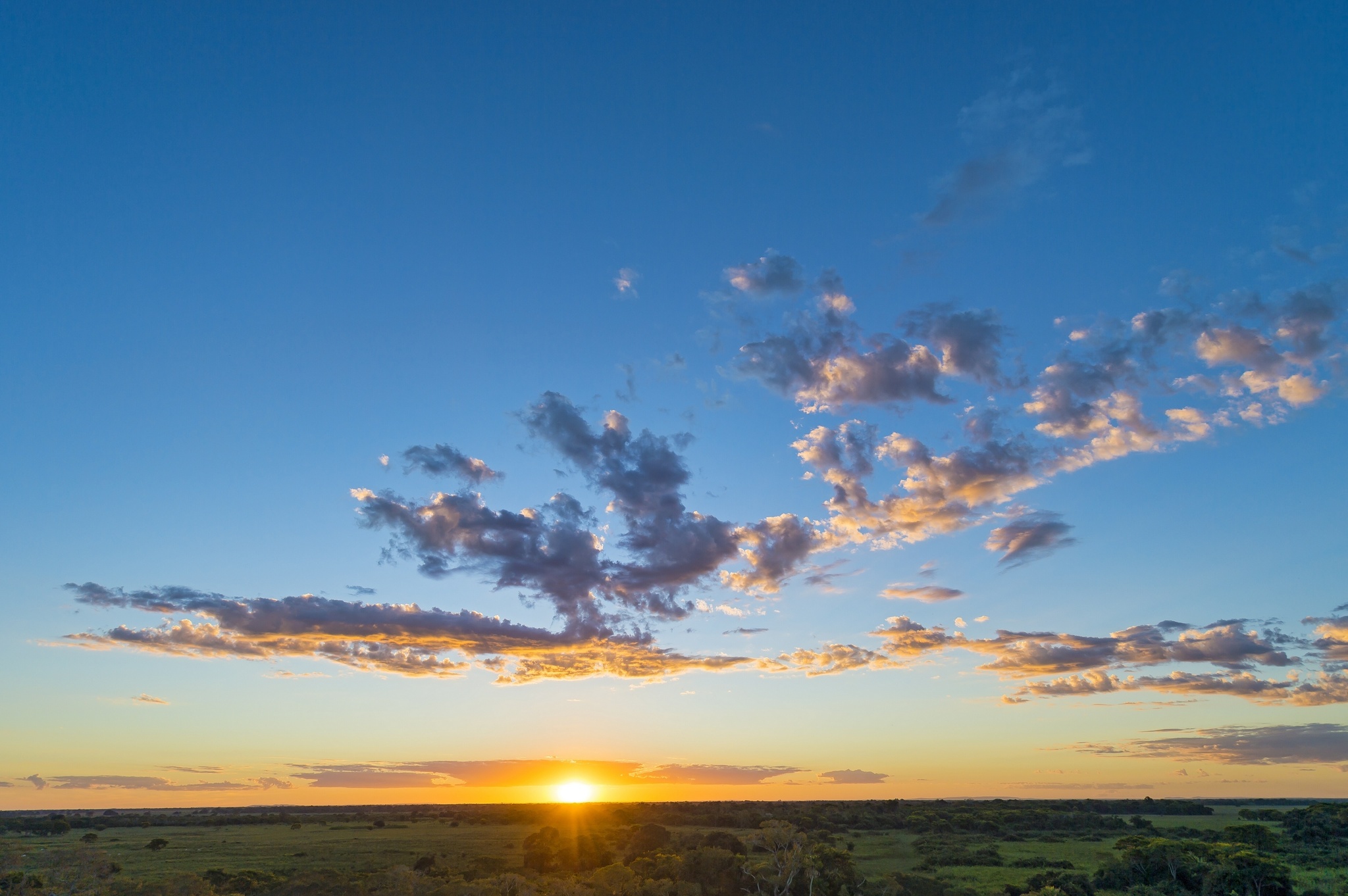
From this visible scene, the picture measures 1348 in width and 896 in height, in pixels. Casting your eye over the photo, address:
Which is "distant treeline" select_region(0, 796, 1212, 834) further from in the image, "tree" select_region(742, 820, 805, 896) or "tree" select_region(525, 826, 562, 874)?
"tree" select_region(742, 820, 805, 896)

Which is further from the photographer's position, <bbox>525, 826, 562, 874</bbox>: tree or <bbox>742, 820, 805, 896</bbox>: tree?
<bbox>525, 826, 562, 874</bbox>: tree

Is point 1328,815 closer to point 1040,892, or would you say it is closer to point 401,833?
point 1040,892

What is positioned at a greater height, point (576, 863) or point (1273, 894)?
point (1273, 894)

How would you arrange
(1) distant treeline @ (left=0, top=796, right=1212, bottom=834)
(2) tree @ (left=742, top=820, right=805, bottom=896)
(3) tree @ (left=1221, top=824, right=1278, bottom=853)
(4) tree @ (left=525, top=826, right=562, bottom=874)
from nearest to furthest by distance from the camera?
(2) tree @ (left=742, top=820, right=805, bottom=896) → (4) tree @ (left=525, top=826, right=562, bottom=874) → (3) tree @ (left=1221, top=824, right=1278, bottom=853) → (1) distant treeline @ (left=0, top=796, right=1212, bottom=834)

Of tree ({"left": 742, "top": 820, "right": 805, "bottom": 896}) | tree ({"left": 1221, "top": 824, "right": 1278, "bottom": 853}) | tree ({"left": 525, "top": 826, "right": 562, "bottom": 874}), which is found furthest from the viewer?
tree ({"left": 1221, "top": 824, "right": 1278, "bottom": 853})

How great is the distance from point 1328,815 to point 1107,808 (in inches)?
4378

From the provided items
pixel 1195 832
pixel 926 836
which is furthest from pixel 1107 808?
pixel 926 836

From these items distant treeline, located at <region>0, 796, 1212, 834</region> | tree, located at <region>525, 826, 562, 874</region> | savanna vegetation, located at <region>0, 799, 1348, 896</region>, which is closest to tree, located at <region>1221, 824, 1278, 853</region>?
savanna vegetation, located at <region>0, 799, 1348, 896</region>

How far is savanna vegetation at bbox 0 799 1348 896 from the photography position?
49.7 m

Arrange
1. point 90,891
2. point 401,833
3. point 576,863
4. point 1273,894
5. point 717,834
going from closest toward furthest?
1. point 90,891
2. point 1273,894
3. point 576,863
4. point 717,834
5. point 401,833

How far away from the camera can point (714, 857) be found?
6091 cm

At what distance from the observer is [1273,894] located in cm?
5612

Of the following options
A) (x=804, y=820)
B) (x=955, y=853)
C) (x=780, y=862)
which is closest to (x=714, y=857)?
(x=780, y=862)

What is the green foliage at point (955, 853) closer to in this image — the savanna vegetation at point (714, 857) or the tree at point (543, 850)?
the savanna vegetation at point (714, 857)
